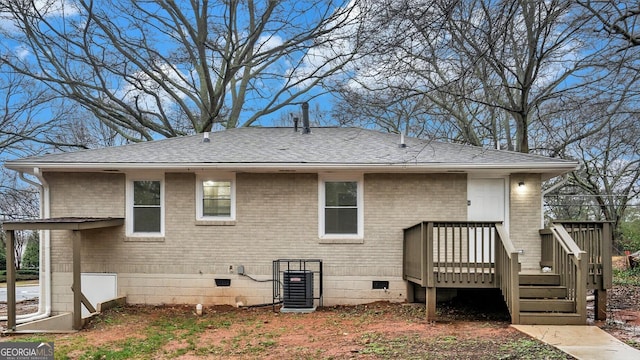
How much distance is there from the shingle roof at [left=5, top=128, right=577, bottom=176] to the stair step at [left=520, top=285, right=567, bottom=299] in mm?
2564

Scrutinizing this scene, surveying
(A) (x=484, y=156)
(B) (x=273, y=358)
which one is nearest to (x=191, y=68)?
(A) (x=484, y=156)

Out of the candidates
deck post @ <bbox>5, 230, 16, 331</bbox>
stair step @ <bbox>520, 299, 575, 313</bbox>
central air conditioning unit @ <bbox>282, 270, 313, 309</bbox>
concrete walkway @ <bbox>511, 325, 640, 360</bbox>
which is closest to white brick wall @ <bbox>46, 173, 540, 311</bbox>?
central air conditioning unit @ <bbox>282, 270, 313, 309</bbox>

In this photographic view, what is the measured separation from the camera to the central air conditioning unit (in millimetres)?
9484

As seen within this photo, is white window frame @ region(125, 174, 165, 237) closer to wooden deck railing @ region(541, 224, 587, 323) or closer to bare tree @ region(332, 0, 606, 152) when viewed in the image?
bare tree @ region(332, 0, 606, 152)

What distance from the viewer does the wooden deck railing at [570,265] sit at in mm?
7383

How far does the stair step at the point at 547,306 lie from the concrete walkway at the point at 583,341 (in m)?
0.34

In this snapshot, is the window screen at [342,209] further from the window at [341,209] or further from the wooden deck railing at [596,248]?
the wooden deck railing at [596,248]

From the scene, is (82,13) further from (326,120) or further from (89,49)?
(326,120)

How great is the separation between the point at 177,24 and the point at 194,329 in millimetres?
13207

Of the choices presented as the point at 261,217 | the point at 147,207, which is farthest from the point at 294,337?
the point at 147,207

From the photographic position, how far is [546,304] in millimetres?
7559

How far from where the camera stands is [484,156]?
394 inches

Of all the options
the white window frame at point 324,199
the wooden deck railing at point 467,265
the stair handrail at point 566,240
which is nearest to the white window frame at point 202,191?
the white window frame at point 324,199

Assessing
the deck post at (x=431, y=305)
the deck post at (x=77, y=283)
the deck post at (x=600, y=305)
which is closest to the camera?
the deck post at (x=600, y=305)
